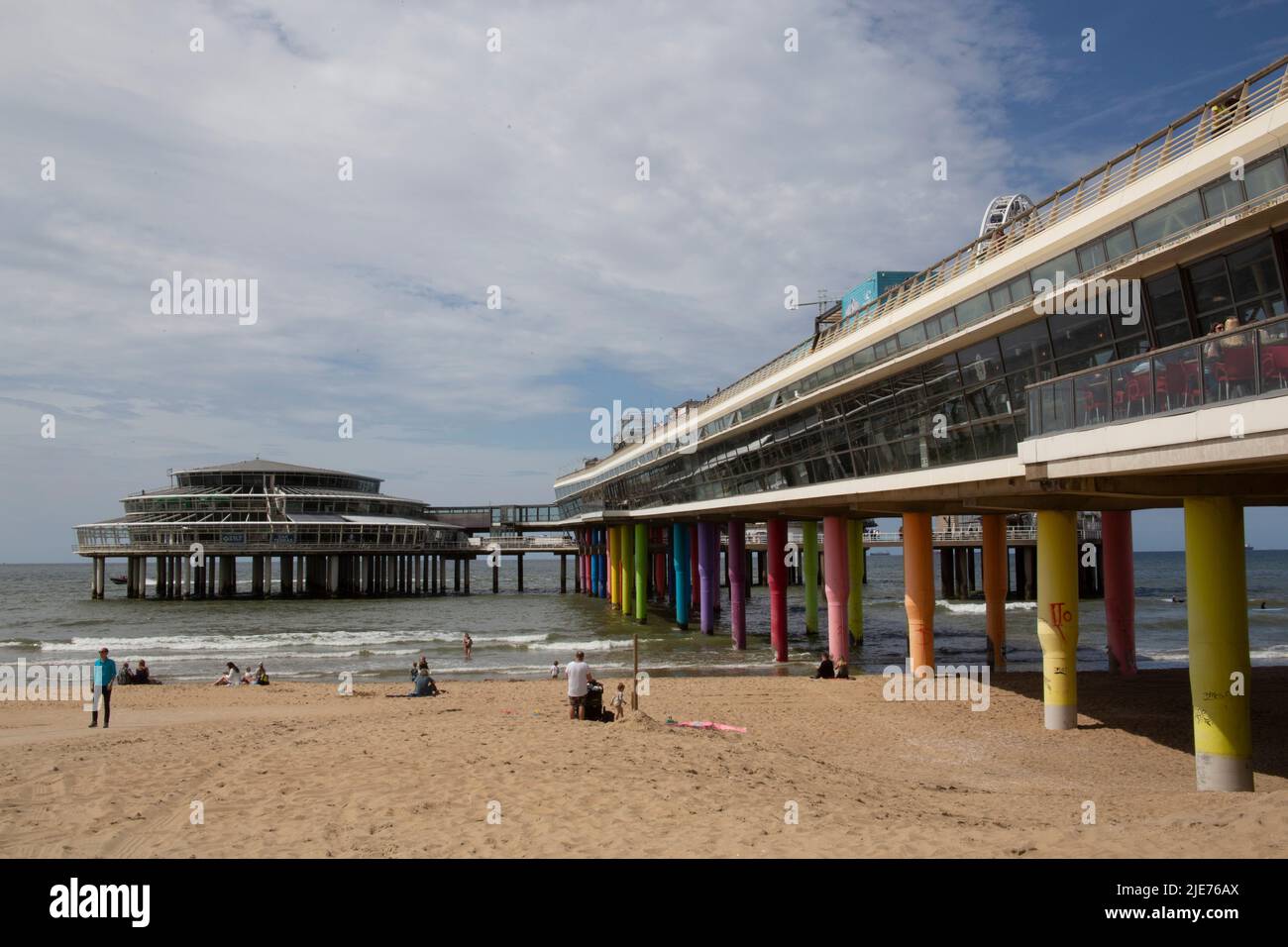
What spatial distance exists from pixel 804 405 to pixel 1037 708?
955 cm

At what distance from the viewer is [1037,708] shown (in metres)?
19.5

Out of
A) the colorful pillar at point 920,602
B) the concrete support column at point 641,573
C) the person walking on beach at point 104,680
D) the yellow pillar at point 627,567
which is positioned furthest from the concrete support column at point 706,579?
the person walking on beach at point 104,680

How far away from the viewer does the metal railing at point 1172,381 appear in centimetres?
901

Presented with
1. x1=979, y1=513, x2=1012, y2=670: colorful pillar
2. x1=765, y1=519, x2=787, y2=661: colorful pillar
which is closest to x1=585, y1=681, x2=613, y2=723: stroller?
x1=979, y1=513, x2=1012, y2=670: colorful pillar

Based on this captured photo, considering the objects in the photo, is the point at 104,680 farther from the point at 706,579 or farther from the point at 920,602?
the point at 706,579

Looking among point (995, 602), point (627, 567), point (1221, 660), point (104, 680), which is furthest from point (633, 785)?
point (627, 567)

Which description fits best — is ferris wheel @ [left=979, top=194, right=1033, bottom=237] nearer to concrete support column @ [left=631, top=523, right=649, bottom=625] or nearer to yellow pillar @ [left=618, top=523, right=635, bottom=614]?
concrete support column @ [left=631, top=523, right=649, bottom=625]

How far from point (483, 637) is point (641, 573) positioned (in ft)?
32.9

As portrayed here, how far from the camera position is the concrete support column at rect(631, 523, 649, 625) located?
5069 centimetres

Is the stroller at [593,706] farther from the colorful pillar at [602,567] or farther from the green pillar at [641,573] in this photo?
the colorful pillar at [602,567]

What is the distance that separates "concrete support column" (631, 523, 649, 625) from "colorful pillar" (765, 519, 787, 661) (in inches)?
561

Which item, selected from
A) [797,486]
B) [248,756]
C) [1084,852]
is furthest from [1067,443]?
[797,486]

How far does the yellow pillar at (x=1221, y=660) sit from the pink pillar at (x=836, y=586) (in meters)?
15.8

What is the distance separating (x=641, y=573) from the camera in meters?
51.6
